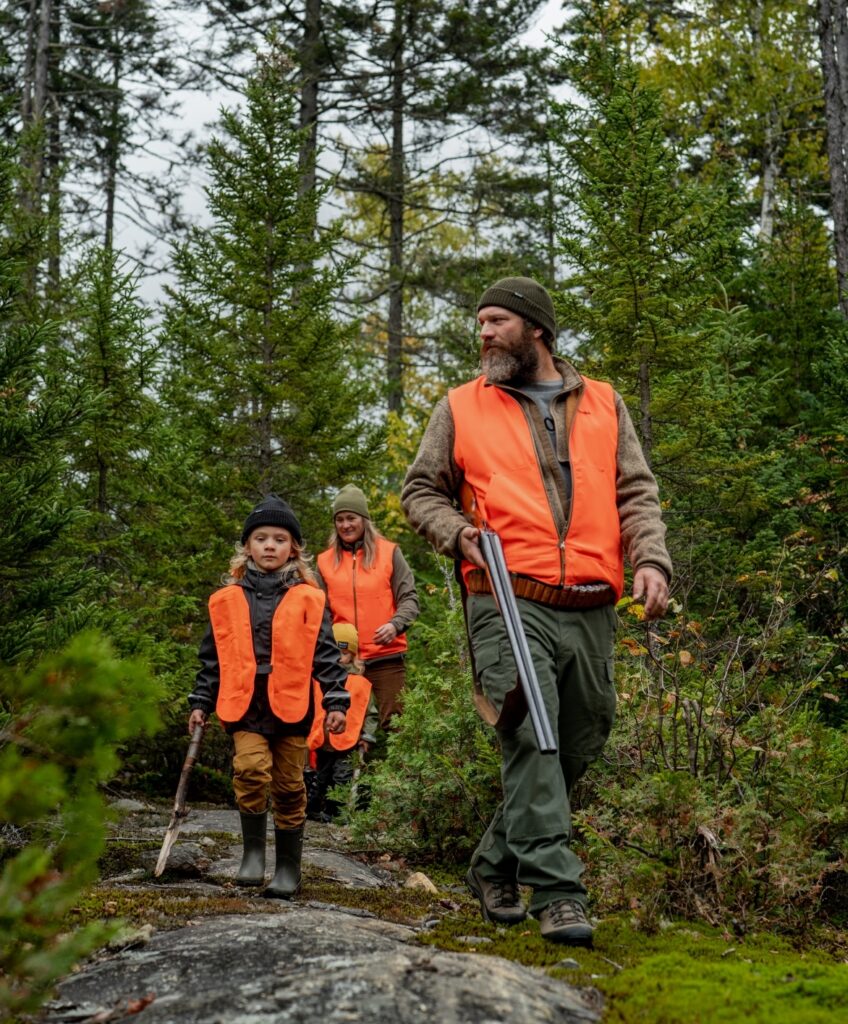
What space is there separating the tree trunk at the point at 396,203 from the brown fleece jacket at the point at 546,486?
16.7m

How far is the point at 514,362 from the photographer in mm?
5027

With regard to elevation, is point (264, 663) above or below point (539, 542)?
below

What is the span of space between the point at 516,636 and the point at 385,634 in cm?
520

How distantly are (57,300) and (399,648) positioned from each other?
5598 mm

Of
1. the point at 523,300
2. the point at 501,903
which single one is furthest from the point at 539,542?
the point at 501,903

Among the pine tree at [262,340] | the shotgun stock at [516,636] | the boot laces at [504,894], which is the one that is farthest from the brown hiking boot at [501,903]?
the pine tree at [262,340]

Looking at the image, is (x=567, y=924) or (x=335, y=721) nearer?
(x=567, y=924)

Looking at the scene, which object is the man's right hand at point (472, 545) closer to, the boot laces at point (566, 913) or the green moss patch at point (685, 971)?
the boot laces at point (566, 913)

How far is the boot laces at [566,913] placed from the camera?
13.5 ft

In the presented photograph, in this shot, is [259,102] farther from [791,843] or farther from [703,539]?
[791,843]

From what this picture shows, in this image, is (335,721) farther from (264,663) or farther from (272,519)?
(272,519)

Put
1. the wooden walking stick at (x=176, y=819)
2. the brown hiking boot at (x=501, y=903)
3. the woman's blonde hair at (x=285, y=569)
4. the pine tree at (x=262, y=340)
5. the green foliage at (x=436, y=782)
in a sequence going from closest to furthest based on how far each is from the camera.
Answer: the brown hiking boot at (x=501, y=903) → the wooden walking stick at (x=176, y=819) → the woman's blonde hair at (x=285, y=569) → the green foliage at (x=436, y=782) → the pine tree at (x=262, y=340)

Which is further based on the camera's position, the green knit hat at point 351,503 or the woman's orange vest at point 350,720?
the green knit hat at point 351,503

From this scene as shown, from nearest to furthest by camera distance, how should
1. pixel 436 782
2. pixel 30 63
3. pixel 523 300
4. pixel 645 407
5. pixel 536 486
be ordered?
pixel 536 486 < pixel 523 300 < pixel 436 782 < pixel 645 407 < pixel 30 63
